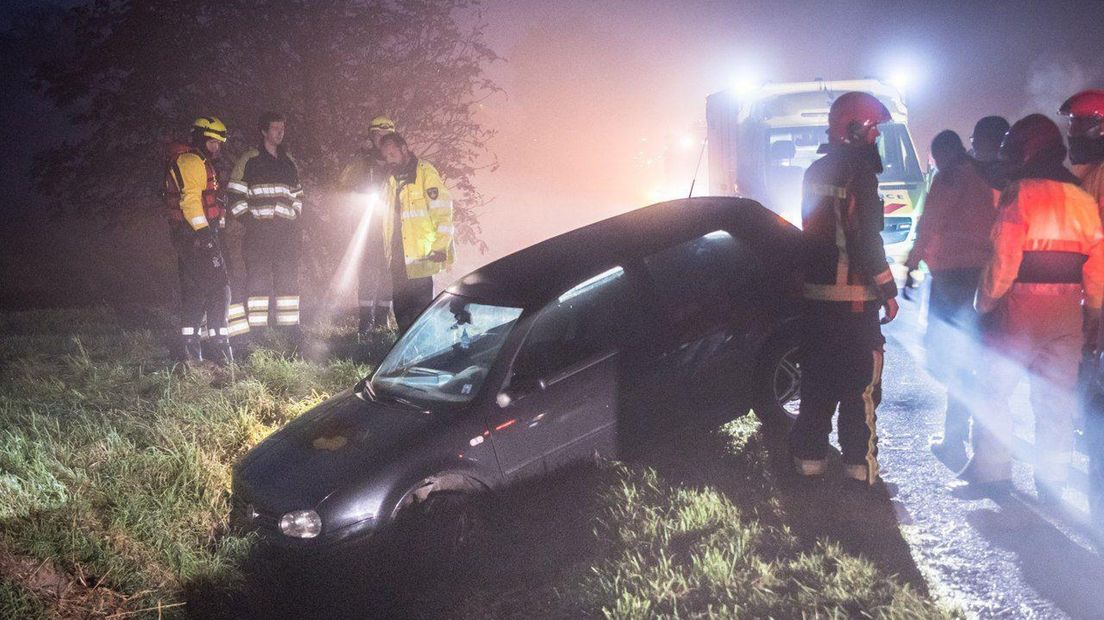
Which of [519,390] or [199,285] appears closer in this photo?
[519,390]

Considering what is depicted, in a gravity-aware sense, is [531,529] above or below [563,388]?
below

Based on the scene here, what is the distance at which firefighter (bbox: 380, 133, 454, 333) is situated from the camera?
7359mm

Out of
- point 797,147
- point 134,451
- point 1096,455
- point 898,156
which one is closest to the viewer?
point 1096,455

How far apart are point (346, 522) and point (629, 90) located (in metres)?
42.8

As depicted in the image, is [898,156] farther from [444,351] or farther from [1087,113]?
[444,351]

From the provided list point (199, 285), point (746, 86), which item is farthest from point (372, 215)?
point (746, 86)

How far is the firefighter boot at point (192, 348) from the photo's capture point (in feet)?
24.2

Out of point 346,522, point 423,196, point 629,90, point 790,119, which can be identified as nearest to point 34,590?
point 346,522

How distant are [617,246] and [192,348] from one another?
14.6 feet

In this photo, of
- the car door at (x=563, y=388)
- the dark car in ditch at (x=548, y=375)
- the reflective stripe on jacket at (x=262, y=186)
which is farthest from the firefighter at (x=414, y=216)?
the car door at (x=563, y=388)

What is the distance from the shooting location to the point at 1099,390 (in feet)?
12.3

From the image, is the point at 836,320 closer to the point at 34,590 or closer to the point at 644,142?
the point at 34,590

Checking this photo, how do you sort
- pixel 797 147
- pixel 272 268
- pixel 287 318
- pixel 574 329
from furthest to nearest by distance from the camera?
pixel 797 147 → pixel 287 318 → pixel 272 268 → pixel 574 329

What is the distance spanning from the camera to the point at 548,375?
426 centimetres
